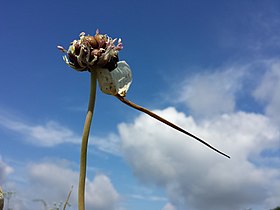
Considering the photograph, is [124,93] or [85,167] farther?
[124,93]

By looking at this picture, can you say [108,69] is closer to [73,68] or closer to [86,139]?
[73,68]

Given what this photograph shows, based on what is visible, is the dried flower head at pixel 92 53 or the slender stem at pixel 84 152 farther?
the dried flower head at pixel 92 53

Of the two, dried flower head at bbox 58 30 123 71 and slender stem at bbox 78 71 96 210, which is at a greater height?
dried flower head at bbox 58 30 123 71

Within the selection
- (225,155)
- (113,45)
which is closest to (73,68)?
(113,45)

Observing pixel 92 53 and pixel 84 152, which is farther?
pixel 92 53

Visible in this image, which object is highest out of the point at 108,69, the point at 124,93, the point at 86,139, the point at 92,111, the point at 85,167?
the point at 108,69

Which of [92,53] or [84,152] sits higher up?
[92,53]

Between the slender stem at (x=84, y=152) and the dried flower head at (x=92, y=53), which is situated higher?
the dried flower head at (x=92, y=53)

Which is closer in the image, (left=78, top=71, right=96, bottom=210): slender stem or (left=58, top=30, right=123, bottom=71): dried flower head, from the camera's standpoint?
(left=78, top=71, right=96, bottom=210): slender stem
